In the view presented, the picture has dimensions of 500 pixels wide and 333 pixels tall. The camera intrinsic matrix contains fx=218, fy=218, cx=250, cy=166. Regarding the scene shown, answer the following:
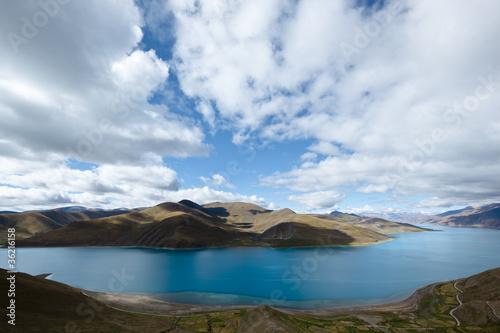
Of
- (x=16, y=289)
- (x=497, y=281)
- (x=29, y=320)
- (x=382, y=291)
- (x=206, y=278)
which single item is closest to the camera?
(x=29, y=320)

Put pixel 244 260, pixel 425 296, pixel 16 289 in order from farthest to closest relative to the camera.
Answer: pixel 244 260, pixel 425 296, pixel 16 289

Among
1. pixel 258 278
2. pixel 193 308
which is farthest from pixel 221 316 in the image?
pixel 258 278

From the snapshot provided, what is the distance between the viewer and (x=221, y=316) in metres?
63.5

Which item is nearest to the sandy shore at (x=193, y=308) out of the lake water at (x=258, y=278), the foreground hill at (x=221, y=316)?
the foreground hill at (x=221, y=316)

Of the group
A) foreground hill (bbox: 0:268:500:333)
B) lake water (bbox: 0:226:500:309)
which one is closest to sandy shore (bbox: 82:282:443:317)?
foreground hill (bbox: 0:268:500:333)

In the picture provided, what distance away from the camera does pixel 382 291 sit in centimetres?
9238

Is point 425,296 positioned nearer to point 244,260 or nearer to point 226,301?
point 226,301

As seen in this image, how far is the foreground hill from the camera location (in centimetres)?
4891

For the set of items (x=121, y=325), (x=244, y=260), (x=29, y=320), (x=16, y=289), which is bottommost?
(x=244, y=260)

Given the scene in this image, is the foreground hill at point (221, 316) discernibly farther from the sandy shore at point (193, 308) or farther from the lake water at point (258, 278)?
the lake water at point (258, 278)

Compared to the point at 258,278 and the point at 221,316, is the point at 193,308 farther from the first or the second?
the point at 258,278

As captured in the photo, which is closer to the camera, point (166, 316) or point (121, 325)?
point (121, 325)

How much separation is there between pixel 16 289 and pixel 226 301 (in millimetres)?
58169

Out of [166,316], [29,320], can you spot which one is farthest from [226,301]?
[29,320]
